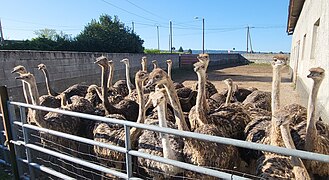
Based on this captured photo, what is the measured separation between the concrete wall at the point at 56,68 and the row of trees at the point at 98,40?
439cm

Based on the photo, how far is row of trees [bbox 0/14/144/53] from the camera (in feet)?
50.7

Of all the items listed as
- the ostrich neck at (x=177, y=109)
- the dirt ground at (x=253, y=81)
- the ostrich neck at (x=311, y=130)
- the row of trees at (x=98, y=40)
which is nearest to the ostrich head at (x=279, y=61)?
the ostrich neck at (x=311, y=130)

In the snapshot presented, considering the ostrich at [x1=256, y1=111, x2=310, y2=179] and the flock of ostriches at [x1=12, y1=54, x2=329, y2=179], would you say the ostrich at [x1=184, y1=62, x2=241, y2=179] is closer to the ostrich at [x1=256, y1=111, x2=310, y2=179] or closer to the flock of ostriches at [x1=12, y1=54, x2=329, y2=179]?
the flock of ostriches at [x1=12, y1=54, x2=329, y2=179]

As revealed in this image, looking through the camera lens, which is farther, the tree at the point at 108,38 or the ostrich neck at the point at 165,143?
the tree at the point at 108,38

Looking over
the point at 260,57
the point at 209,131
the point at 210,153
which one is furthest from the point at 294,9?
the point at 260,57

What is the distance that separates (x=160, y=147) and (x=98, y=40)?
701 inches

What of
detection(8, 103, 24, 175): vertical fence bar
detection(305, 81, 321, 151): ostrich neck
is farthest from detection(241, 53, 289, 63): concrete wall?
detection(8, 103, 24, 175): vertical fence bar

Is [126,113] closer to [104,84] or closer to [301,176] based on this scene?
[104,84]

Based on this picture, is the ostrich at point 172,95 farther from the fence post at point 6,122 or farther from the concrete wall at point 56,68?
the concrete wall at point 56,68

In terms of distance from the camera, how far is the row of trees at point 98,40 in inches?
608

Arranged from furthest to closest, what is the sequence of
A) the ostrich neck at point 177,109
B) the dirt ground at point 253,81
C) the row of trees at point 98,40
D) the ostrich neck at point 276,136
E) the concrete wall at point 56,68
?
the row of trees at point 98,40, the dirt ground at point 253,81, the concrete wall at point 56,68, the ostrich neck at point 177,109, the ostrich neck at point 276,136

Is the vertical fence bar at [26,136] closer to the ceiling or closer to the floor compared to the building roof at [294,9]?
closer to the floor

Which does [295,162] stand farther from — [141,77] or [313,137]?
→ [141,77]

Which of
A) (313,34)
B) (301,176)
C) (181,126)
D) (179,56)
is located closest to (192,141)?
(181,126)
